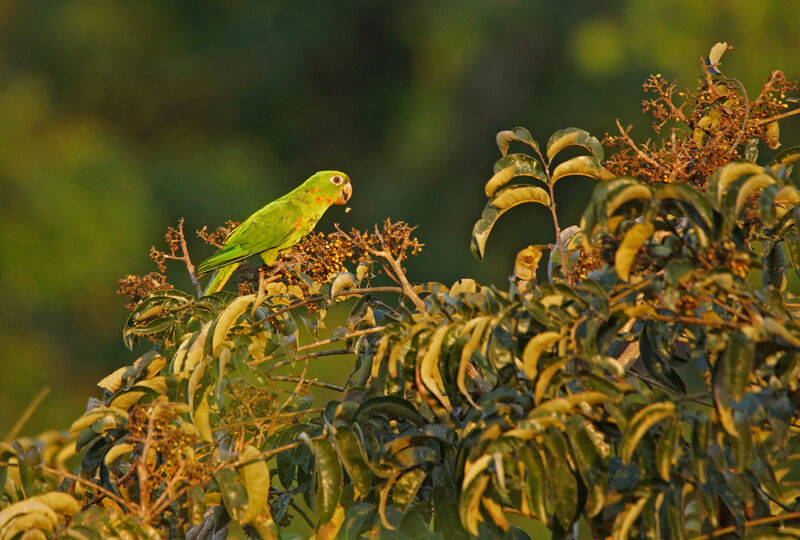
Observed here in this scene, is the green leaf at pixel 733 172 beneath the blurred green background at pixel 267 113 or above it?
beneath

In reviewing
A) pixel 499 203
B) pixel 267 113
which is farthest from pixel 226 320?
pixel 267 113

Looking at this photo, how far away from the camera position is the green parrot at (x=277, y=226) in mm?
2518

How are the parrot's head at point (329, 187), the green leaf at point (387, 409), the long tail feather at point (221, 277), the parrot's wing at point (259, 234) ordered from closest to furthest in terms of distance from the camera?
the green leaf at point (387, 409)
the parrot's wing at point (259, 234)
the long tail feather at point (221, 277)
the parrot's head at point (329, 187)

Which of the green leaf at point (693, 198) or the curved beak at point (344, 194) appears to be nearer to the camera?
the green leaf at point (693, 198)

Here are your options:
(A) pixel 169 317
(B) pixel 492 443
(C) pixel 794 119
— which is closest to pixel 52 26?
(C) pixel 794 119

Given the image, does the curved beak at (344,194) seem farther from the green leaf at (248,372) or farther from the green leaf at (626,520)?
the green leaf at (626,520)

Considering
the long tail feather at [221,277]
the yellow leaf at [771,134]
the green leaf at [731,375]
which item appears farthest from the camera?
the long tail feather at [221,277]

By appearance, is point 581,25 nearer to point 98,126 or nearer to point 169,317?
point 98,126

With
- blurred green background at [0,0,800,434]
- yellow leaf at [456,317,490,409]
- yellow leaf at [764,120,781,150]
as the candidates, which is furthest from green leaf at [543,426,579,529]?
blurred green background at [0,0,800,434]

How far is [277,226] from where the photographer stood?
272 centimetres

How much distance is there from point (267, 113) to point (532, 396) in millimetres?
9548

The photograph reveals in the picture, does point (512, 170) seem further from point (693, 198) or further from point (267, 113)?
point (267, 113)

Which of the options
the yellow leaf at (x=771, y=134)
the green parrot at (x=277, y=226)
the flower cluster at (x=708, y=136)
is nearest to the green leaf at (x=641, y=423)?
the flower cluster at (x=708, y=136)

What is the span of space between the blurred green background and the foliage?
5.18 m
